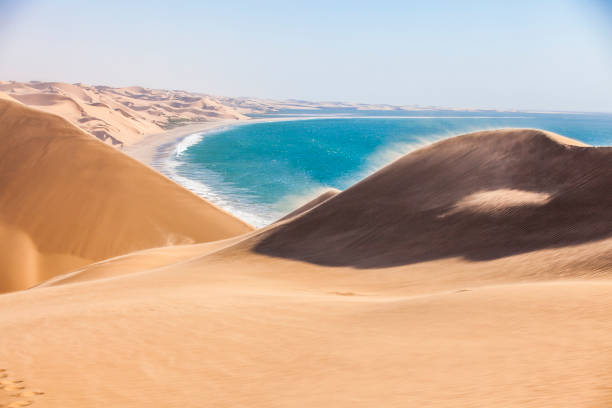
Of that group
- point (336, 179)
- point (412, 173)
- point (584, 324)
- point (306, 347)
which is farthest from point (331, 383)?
point (336, 179)

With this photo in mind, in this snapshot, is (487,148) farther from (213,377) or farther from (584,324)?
(213,377)

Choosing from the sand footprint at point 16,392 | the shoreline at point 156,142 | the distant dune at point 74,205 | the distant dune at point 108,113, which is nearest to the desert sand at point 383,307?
the sand footprint at point 16,392

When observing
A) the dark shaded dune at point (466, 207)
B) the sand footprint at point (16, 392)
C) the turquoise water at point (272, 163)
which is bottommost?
the turquoise water at point (272, 163)

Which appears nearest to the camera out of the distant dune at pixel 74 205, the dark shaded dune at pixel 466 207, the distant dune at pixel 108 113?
the dark shaded dune at pixel 466 207

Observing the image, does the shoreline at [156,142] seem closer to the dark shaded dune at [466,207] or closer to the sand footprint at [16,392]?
the dark shaded dune at [466,207]

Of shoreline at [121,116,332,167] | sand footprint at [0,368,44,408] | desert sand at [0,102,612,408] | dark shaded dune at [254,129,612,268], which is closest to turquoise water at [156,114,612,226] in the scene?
shoreline at [121,116,332,167]

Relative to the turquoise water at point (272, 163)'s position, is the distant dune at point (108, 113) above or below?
above

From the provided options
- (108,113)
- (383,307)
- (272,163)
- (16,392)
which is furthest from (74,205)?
(108,113)

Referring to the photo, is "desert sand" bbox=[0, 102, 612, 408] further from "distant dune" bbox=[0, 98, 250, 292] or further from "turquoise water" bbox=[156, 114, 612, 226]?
"turquoise water" bbox=[156, 114, 612, 226]
